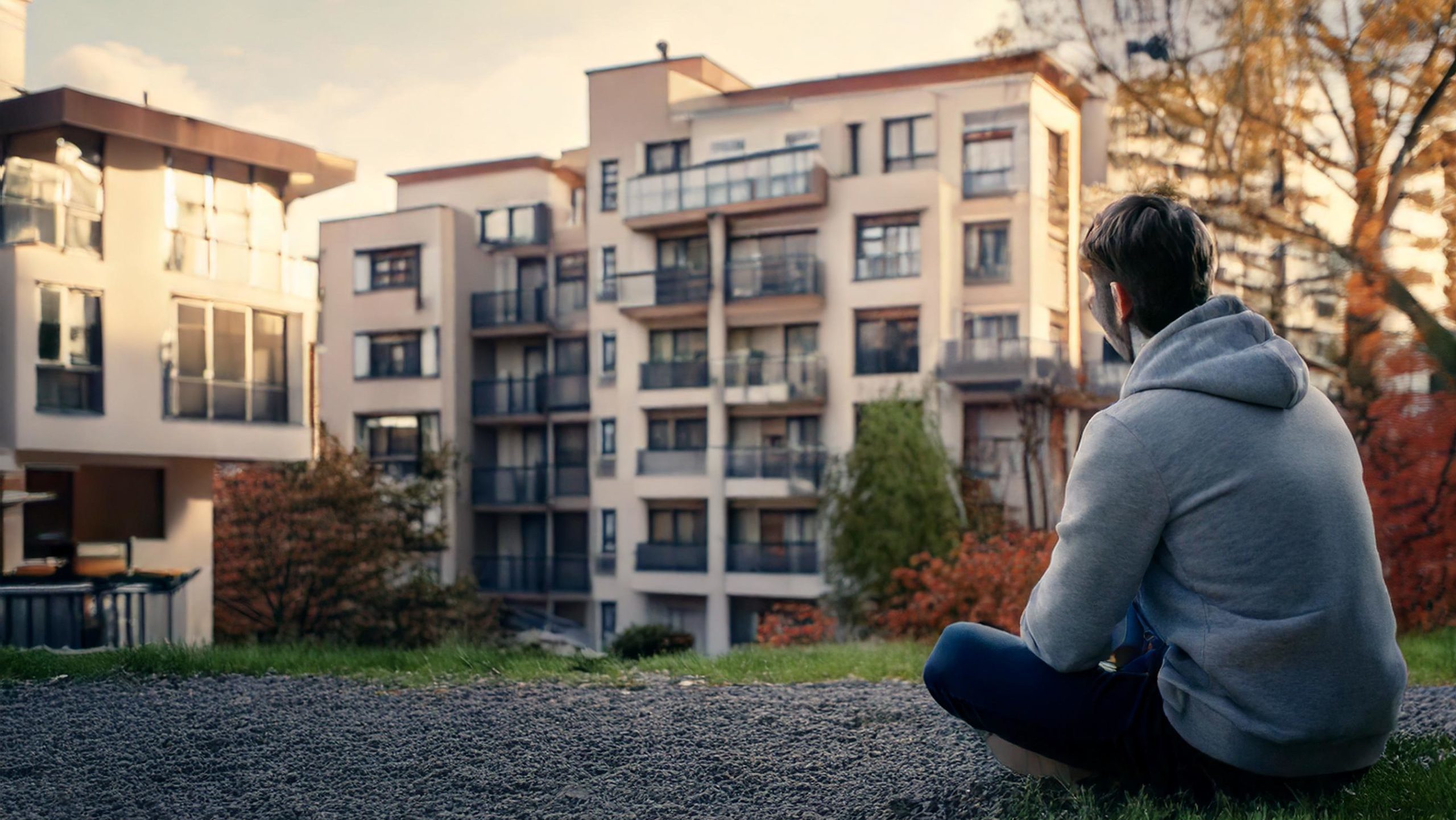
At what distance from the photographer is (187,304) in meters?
22.0

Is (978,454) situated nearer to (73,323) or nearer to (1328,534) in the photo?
(73,323)

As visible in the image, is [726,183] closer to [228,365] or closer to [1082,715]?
[228,365]

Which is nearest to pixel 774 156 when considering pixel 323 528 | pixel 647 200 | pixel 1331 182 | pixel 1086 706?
pixel 647 200

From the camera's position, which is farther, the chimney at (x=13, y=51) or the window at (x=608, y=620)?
the window at (x=608, y=620)

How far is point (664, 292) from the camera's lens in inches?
1409

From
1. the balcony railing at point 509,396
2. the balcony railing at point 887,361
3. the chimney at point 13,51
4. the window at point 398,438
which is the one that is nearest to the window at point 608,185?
the balcony railing at point 509,396

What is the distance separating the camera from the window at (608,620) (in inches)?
1480

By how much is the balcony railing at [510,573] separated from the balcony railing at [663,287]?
9387 mm

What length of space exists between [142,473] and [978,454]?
788 inches

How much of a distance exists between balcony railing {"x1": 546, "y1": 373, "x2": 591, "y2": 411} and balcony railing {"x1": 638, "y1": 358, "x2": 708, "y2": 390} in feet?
10.3

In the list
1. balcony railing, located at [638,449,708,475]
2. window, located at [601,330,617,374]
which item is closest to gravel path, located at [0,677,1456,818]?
balcony railing, located at [638,449,708,475]

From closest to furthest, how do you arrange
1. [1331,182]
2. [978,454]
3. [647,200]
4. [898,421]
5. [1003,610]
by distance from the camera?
[1331,182]
[1003,610]
[898,421]
[978,454]
[647,200]

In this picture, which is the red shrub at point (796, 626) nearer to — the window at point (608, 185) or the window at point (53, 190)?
the window at point (608, 185)

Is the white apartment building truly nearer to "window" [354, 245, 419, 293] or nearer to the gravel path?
"window" [354, 245, 419, 293]
